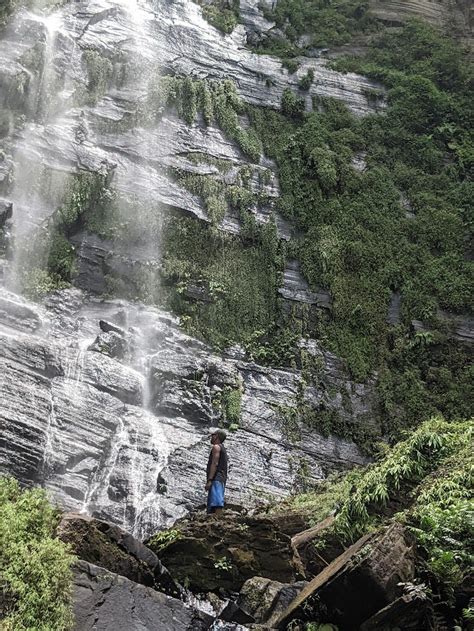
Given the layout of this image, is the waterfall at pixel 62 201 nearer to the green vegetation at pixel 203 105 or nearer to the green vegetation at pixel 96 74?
the green vegetation at pixel 96 74

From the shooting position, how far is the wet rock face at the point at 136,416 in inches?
424

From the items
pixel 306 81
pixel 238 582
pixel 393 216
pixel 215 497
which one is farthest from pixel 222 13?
pixel 238 582

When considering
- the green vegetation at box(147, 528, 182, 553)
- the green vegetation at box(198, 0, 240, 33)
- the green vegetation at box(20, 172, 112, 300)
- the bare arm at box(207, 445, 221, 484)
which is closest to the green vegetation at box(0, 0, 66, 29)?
the green vegetation at box(198, 0, 240, 33)

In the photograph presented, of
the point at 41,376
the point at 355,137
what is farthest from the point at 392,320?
the point at 41,376

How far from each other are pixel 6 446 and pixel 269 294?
7.34 m

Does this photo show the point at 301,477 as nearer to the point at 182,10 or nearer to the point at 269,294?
the point at 269,294

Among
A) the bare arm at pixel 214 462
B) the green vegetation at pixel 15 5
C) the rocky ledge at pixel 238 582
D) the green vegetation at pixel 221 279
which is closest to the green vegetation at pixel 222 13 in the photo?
the green vegetation at pixel 15 5

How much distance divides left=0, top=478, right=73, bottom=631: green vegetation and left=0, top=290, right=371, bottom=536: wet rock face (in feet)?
17.8

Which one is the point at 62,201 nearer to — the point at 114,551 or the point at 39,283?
the point at 39,283

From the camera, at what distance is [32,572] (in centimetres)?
459

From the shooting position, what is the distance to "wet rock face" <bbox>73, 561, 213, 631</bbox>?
4.72 meters

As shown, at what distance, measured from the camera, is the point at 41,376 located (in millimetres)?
11938

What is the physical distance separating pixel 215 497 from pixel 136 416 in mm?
4679

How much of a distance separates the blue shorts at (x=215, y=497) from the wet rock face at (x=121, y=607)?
2762 mm
